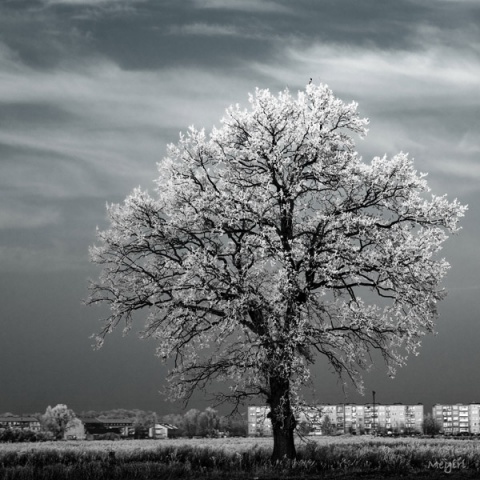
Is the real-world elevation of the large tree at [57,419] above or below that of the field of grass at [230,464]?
below

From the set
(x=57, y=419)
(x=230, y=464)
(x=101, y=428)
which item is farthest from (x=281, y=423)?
(x=101, y=428)

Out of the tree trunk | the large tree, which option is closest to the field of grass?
the tree trunk

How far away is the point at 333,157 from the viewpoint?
1081 inches

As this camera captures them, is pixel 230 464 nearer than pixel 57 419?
Yes

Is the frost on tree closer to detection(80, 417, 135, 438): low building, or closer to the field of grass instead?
the field of grass

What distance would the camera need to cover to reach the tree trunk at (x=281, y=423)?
85.0 feet

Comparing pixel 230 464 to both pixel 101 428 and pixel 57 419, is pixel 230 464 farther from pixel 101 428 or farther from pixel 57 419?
pixel 101 428

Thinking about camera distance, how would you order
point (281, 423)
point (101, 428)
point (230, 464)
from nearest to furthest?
point (230, 464)
point (281, 423)
point (101, 428)

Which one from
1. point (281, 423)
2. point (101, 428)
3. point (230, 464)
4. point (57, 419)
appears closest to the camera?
point (230, 464)

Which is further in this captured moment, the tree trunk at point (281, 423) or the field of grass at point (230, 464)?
the tree trunk at point (281, 423)

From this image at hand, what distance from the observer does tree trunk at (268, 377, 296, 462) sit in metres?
25.9

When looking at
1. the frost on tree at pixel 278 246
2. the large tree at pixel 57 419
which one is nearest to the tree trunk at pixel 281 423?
the frost on tree at pixel 278 246

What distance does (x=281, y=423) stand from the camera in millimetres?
26344

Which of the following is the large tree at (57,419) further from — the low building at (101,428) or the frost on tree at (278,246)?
the frost on tree at (278,246)
